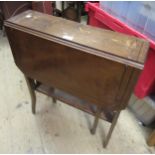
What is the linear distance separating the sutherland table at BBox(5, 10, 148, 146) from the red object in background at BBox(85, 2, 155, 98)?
27 centimetres

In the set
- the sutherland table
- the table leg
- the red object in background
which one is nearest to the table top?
the sutherland table

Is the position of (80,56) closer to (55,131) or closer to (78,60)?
(78,60)

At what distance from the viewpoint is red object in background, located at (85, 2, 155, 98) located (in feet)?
3.61

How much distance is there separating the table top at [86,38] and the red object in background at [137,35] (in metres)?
0.27

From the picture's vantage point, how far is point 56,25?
0.96 metres

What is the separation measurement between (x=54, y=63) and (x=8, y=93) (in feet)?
3.56

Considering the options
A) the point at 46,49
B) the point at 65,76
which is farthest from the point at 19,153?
the point at 46,49

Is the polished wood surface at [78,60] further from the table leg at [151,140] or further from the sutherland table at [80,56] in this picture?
the table leg at [151,140]

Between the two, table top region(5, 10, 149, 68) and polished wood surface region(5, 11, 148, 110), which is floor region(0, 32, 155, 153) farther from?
table top region(5, 10, 149, 68)

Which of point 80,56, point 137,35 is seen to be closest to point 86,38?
point 80,56

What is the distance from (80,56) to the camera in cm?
79

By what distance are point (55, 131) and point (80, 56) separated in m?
0.90

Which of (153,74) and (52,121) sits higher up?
(153,74)

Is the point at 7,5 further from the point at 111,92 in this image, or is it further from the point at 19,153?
the point at 111,92
